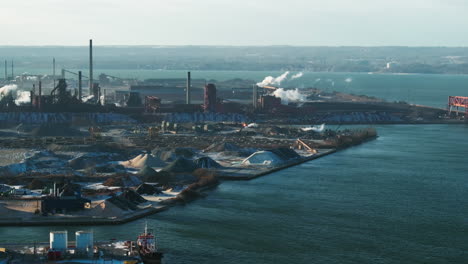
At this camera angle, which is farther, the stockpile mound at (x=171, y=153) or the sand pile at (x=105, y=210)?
the stockpile mound at (x=171, y=153)

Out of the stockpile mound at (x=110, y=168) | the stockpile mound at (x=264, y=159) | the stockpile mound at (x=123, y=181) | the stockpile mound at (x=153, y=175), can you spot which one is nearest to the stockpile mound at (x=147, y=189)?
the stockpile mound at (x=123, y=181)

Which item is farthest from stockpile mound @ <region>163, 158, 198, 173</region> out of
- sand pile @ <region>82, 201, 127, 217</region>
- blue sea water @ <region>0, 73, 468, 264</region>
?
sand pile @ <region>82, 201, 127, 217</region>

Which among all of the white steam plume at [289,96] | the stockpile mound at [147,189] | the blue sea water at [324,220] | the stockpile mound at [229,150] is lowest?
the blue sea water at [324,220]

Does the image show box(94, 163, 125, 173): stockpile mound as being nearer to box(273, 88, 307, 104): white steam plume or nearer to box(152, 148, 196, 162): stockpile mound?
box(152, 148, 196, 162): stockpile mound

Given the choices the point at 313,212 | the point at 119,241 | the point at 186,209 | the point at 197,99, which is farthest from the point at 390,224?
the point at 197,99

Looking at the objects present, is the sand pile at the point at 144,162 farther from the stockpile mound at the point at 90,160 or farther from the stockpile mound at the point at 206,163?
the stockpile mound at the point at 206,163

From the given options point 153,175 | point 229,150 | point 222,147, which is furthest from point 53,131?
point 153,175

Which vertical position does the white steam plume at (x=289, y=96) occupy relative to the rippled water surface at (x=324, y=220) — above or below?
above
